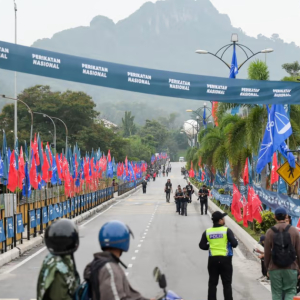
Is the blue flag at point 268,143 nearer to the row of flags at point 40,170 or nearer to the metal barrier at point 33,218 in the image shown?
the metal barrier at point 33,218

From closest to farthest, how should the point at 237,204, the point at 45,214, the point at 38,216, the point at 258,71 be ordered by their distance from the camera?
the point at 38,216
the point at 45,214
the point at 237,204
the point at 258,71

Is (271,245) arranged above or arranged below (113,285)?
below

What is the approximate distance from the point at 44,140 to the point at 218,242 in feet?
258

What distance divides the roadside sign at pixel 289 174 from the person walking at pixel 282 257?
9.06 meters

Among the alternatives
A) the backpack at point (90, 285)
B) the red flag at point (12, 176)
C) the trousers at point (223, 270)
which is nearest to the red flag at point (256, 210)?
the trousers at point (223, 270)

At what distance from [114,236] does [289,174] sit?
527 inches

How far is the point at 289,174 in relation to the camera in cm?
1764

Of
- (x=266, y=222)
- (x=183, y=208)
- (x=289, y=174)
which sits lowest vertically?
(x=183, y=208)

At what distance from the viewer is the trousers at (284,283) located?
8.49 meters

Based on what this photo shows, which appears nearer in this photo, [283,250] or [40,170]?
[283,250]

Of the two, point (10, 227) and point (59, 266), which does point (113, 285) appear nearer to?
point (59, 266)

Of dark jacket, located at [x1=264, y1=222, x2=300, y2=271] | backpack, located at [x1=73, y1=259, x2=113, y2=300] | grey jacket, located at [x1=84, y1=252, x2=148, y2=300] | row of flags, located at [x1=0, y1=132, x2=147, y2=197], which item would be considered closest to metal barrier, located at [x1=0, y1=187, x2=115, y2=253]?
row of flags, located at [x1=0, y1=132, x2=147, y2=197]

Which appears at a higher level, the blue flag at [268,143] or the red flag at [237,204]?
the blue flag at [268,143]

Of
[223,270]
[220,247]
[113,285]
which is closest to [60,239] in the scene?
[113,285]
